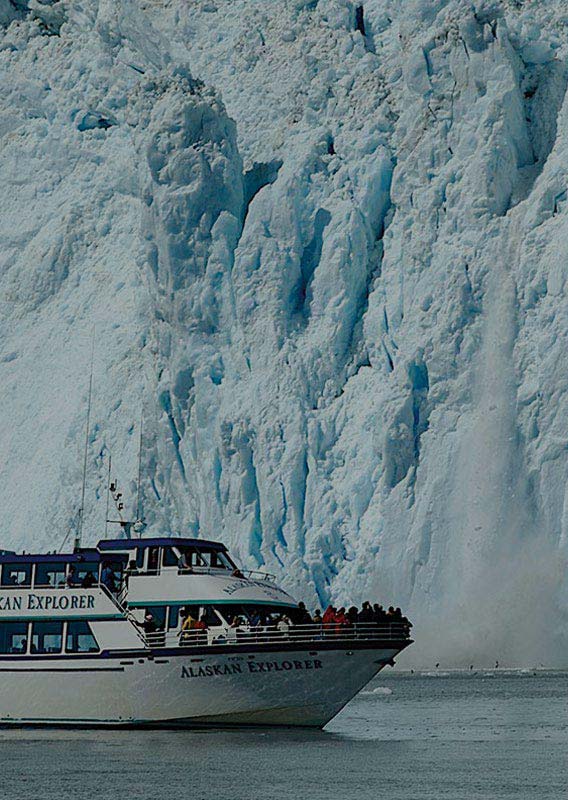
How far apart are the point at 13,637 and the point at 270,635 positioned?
4.98m

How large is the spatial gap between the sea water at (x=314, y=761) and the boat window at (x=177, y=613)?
6.32 ft

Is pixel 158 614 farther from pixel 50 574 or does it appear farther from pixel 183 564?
pixel 50 574

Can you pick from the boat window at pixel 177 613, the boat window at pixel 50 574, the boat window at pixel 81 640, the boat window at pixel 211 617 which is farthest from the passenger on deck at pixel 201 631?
the boat window at pixel 50 574

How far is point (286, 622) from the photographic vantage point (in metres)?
31.4

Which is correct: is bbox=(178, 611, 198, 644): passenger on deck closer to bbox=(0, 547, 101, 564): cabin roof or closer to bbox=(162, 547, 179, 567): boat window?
bbox=(162, 547, 179, 567): boat window

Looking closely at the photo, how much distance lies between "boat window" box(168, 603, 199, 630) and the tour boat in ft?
0.07

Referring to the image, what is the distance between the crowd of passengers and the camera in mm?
31219

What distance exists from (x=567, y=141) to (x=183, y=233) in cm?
1262

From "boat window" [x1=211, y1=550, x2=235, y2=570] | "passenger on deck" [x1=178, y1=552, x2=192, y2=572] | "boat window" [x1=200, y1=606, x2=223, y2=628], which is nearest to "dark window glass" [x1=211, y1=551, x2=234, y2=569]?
"boat window" [x1=211, y1=550, x2=235, y2=570]

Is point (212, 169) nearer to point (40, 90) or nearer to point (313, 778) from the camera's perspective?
point (40, 90)

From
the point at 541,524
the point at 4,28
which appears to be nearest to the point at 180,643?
the point at 541,524

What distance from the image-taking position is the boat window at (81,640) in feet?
105

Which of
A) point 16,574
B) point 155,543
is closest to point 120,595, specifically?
point 155,543

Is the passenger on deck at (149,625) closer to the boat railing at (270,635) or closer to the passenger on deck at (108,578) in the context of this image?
the boat railing at (270,635)
